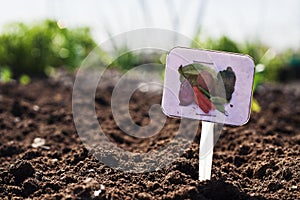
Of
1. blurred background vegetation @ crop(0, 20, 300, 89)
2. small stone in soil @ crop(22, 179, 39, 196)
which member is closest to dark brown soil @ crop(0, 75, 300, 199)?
small stone in soil @ crop(22, 179, 39, 196)

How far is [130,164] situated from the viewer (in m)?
2.15

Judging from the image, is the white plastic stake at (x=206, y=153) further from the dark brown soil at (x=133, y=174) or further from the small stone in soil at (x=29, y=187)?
the small stone in soil at (x=29, y=187)

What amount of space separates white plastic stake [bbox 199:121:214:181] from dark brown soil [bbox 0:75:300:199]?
0.13ft

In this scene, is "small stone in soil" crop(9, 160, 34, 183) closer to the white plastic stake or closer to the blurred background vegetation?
the white plastic stake

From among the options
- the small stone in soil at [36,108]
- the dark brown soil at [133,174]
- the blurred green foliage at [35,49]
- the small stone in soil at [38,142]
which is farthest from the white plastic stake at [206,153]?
the blurred green foliage at [35,49]

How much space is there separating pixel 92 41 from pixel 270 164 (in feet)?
11.0

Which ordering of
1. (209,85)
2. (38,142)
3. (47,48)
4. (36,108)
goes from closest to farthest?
(209,85) < (38,142) < (36,108) < (47,48)

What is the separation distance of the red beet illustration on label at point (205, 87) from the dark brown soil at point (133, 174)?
285 millimetres

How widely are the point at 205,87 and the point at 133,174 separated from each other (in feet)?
1.48

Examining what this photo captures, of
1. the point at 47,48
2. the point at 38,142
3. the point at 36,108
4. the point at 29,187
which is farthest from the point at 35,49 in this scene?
the point at 29,187

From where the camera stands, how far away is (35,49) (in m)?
4.84

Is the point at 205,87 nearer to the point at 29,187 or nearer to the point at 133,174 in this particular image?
the point at 133,174

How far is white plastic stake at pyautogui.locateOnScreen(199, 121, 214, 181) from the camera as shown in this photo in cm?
191

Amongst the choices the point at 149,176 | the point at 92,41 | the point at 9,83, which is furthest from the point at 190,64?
the point at 92,41
